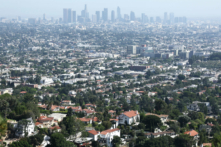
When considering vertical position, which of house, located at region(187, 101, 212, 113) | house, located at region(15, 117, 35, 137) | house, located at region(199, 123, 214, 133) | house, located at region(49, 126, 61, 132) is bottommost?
house, located at region(187, 101, 212, 113)

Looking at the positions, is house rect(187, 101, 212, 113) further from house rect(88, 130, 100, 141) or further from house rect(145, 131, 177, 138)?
house rect(88, 130, 100, 141)

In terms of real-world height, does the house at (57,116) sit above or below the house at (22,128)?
below

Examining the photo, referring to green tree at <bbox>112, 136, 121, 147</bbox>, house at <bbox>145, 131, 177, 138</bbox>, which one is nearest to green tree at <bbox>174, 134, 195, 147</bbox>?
house at <bbox>145, 131, 177, 138</bbox>

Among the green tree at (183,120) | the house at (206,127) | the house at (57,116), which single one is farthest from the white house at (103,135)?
the house at (206,127)

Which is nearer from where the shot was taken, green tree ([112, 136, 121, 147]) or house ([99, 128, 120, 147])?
green tree ([112, 136, 121, 147])

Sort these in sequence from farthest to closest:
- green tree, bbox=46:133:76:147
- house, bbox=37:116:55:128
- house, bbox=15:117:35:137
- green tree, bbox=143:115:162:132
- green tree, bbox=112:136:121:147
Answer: green tree, bbox=143:115:162:132 → house, bbox=37:116:55:128 → green tree, bbox=112:136:121:147 → house, bbox=15:117:35:137 → green tree, bbox=46:133:76:147

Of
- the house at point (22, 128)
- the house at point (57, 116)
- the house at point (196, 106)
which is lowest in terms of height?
the house at point (196, 106)

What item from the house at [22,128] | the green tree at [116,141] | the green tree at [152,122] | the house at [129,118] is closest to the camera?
the house at [22,128]

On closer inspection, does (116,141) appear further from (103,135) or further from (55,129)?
(55,129)

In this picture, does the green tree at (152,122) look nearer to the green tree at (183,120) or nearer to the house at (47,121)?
the green tree at (183,120)

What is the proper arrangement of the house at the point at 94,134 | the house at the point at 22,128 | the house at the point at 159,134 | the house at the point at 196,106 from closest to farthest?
the house at the point at 22,128 → the house at the point at 94,134 → the house at the point at 159,134 → the house at the point at 196,106

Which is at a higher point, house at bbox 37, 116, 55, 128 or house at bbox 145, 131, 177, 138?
house at bbox 37, 116, 55, 128

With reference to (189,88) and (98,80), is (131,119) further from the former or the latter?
(98,80)
